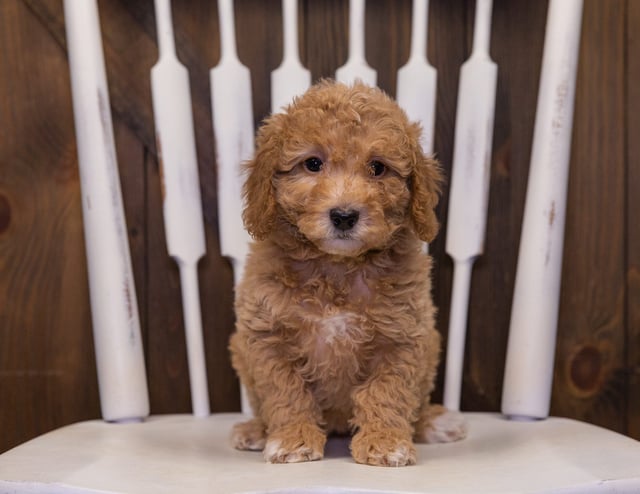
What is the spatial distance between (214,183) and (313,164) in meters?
0.49

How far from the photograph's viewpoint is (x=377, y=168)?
1.14 metres

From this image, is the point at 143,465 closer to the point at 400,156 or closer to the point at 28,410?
the point at 400,156

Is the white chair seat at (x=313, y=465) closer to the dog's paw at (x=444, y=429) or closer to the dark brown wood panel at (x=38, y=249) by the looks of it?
the dog's paw at (x=444, y=429)

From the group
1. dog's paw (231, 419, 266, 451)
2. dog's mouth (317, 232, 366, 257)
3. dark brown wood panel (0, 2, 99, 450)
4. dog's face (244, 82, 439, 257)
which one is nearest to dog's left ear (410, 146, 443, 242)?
dog's face (244, 82, 439, 257)

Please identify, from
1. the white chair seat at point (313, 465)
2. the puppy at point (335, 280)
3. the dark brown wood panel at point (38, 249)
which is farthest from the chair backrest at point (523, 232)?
the dark brown wood panel at point (38, 249)

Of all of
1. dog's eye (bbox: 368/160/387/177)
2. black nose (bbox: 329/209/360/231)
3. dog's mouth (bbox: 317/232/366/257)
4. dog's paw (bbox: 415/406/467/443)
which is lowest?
dog's paw (bbox: 415/406/467/443)

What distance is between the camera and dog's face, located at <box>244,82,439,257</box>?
3.54ft

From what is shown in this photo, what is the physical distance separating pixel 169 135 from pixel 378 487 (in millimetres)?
781

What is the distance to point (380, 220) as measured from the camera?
109 cm

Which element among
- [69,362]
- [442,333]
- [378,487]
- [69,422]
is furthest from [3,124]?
[378,487]

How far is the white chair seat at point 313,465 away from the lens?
86 centimetres

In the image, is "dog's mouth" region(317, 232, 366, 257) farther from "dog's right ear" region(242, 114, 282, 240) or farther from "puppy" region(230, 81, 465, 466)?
"dog's right ear" region(242, 114, 282, 240)

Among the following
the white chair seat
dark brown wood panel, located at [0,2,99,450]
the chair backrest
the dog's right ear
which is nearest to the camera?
the white chair seat

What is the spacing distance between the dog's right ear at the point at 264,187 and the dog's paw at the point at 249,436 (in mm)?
293
